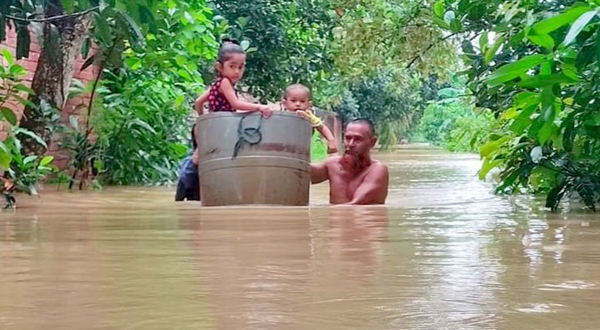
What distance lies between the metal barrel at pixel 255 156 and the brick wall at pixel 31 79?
2.24 metres

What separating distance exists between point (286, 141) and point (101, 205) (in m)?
1.15

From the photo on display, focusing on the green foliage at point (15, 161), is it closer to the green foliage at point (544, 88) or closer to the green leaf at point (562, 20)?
the green foliage at point (544, 88)

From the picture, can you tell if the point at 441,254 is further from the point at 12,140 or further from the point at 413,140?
the point at 413,140

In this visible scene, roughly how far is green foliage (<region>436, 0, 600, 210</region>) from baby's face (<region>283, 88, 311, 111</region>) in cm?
107

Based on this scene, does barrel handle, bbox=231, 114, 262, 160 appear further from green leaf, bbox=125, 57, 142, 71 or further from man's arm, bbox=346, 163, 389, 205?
green leaf, bbox=125, 57, 142, 71

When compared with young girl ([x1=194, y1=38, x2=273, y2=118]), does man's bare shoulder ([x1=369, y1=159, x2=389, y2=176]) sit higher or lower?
lower

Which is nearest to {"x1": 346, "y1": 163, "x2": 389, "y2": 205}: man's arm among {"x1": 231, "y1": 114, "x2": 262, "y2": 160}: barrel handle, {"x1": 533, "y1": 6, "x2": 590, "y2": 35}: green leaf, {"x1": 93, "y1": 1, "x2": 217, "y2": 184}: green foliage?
{"x1": 231, "y1": 114, "x2": 262, "y2": 160}: barrel handle

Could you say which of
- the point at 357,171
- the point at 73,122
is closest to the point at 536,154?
the point at 357,171

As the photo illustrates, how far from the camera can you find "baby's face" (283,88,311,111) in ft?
18.3

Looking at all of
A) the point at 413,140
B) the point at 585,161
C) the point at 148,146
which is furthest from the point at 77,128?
the point at 413,140

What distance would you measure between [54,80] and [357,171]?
3.17 meters

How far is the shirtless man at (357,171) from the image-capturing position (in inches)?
215

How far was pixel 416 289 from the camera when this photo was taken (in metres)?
1.77

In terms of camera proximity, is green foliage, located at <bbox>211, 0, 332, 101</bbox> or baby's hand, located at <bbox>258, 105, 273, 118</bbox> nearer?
baby's hand, located at <bbox>258, 105, 273, 118</bbox>
